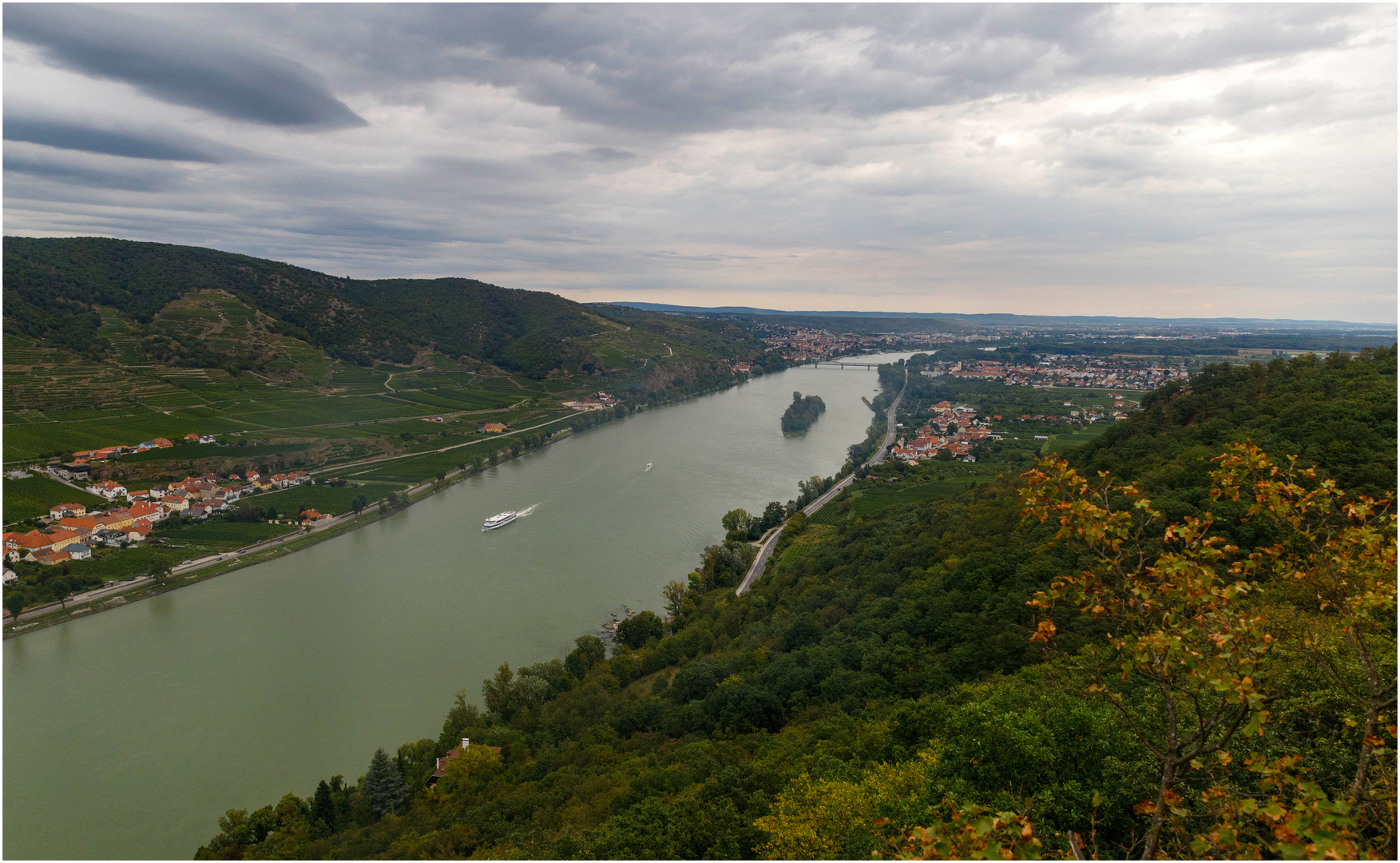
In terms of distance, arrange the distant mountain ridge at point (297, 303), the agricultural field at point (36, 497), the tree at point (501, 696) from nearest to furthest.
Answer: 1. the tree at point (501, 696)
2. the agricultural field at point (36, 497)
3. the distant mountain ridge at point (297, 303)

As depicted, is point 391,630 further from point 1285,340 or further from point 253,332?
point 1285,340

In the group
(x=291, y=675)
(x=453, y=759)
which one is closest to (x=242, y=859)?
(x=453, y=759)

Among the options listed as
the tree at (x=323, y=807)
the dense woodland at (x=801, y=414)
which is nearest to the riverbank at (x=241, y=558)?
the tree at (x=323, y=807)

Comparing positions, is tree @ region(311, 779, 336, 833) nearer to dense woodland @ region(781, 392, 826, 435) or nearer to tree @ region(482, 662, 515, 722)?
tree @ region(482, 662, 515, 722)

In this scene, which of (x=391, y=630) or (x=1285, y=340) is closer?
(x=391, y=630)

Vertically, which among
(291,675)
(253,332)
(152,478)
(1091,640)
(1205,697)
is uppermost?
(253,332)

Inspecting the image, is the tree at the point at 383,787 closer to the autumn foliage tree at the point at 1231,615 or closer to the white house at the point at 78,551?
the autumn foliage tree at the point at 1231,615

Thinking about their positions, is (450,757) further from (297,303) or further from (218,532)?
(297,303)
